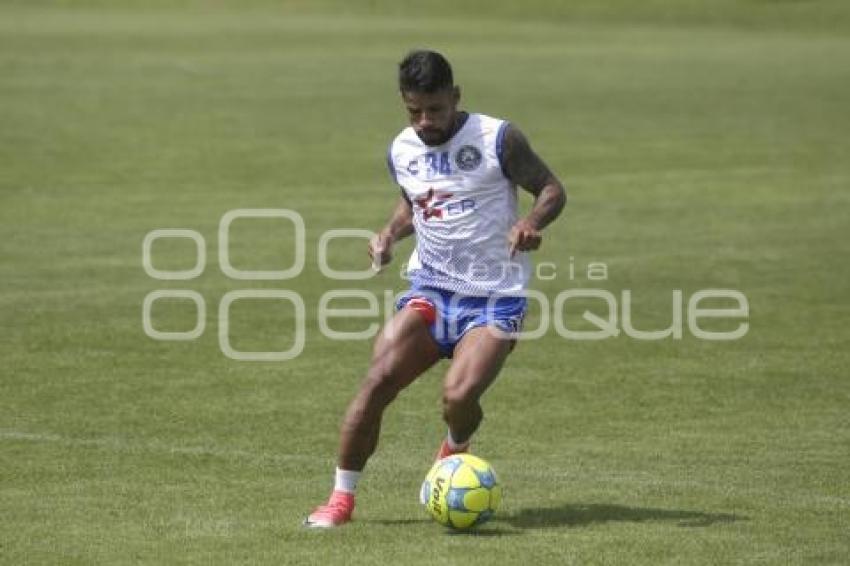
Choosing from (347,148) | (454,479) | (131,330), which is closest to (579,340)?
(131,330)

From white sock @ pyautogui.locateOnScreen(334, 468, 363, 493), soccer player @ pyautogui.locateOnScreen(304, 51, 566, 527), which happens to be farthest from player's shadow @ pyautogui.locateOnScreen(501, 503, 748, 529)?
white sock @ pyautogui.locateOnScreen(334, 468, 363, 493)

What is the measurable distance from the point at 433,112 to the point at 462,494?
205cm

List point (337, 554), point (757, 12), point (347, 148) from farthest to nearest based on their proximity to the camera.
A: point (757, 12), point (347, 148), point (337, 554)

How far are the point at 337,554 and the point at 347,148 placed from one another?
24.3 m

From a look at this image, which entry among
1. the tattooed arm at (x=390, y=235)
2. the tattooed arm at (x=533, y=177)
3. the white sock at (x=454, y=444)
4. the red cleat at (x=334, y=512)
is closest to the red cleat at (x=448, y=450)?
the white sock at (x=454, y=444)

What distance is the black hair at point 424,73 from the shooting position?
37.7ft

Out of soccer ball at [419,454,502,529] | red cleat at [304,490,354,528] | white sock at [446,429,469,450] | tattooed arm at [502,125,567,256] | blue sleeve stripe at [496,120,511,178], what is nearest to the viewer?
soccer ball at [419,454,502,529]

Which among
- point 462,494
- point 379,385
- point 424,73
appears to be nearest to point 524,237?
point 424,73

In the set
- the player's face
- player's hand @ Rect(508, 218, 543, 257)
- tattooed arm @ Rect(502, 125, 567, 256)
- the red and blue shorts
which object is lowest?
the red and blue shorts

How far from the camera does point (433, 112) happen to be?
1168 cm

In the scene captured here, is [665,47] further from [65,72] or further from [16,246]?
[16,246]

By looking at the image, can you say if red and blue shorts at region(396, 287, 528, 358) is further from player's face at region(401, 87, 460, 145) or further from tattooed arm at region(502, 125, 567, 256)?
player's face at region(401, 87, 460, 145)

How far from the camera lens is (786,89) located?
46281mm

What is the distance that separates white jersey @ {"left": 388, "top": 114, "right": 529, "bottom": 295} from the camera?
11922mm
